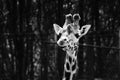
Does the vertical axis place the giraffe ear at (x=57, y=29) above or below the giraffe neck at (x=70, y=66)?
above

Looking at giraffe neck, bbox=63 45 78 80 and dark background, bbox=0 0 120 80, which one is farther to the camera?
dark background, bbox=0 0 120 80

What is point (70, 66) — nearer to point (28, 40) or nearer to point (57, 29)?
point (57, 29)

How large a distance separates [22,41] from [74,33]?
2.18 m

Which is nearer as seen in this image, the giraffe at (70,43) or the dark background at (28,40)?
the giraffe at (70,43)

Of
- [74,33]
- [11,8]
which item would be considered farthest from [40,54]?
[74,33]

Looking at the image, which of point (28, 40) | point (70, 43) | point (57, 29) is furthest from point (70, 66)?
point (28, 40)

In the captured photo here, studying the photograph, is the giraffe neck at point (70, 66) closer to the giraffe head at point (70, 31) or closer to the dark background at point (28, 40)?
the giraffe head at point (70, 31)

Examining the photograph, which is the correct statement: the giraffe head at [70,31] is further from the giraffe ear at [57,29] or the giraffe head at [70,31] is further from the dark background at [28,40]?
the dark background at [28,40]

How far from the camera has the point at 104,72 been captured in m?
6.13

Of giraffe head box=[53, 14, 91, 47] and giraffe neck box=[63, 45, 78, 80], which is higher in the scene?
giraffe head box=[53, 14, 91, 47]

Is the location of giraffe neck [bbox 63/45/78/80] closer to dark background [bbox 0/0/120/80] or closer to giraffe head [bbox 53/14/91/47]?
giraffe head [bbox 53/14/91/47]

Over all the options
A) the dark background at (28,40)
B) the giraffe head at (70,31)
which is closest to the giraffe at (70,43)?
the giraffe head at (70,31)

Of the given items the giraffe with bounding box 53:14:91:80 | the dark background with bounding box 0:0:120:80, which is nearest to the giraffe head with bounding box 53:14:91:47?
the giraffe with bounding box 53:14:91:80

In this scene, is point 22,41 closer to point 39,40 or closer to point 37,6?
point 39,40
